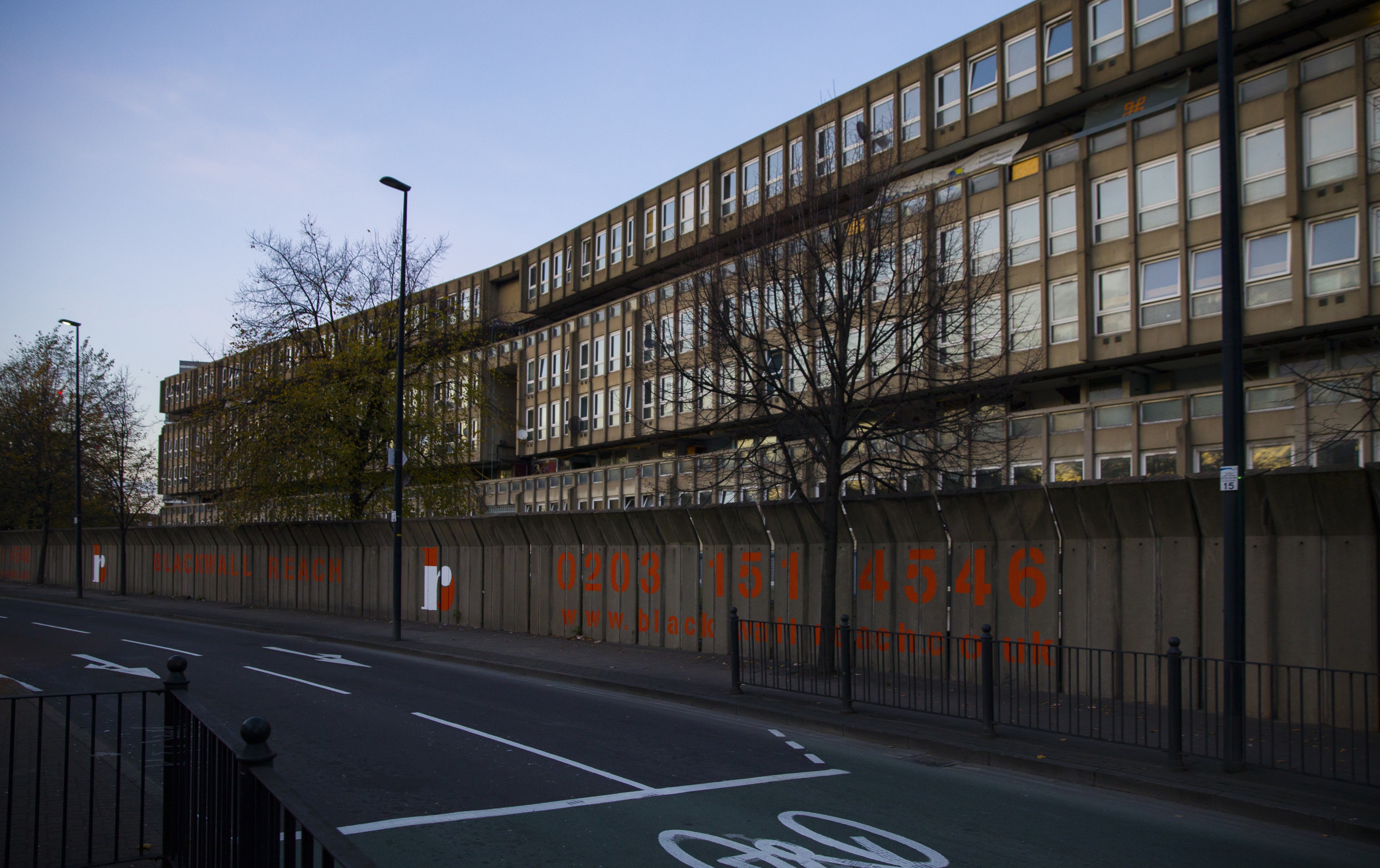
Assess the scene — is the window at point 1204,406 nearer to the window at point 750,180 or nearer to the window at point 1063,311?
the window at point 1063,311

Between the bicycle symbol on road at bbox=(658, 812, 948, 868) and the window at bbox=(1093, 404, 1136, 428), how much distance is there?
27.4 m

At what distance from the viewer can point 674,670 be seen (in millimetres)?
15891

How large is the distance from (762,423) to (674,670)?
4462 mm

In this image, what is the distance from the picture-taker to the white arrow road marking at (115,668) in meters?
15.0

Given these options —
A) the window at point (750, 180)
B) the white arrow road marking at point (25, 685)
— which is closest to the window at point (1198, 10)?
the window at point (750, 180)

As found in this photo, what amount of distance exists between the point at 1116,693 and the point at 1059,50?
29016mm

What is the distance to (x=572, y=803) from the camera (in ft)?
24.8

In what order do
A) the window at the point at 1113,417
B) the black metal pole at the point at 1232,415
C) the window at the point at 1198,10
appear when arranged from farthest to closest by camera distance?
the window at the point at 1113,417, the window at the point at 1198,10, the black metal pole at the point at 1232,415

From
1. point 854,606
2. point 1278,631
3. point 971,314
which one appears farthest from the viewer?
point 854,606

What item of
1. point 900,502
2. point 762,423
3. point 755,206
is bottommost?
point 900,502

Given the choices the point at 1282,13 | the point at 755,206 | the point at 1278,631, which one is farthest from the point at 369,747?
the point at 1282,13

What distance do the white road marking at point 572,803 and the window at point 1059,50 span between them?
3224cm

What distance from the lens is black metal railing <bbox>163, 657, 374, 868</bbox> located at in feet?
10.4

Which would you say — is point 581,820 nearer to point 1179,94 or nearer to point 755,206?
point 755,206
